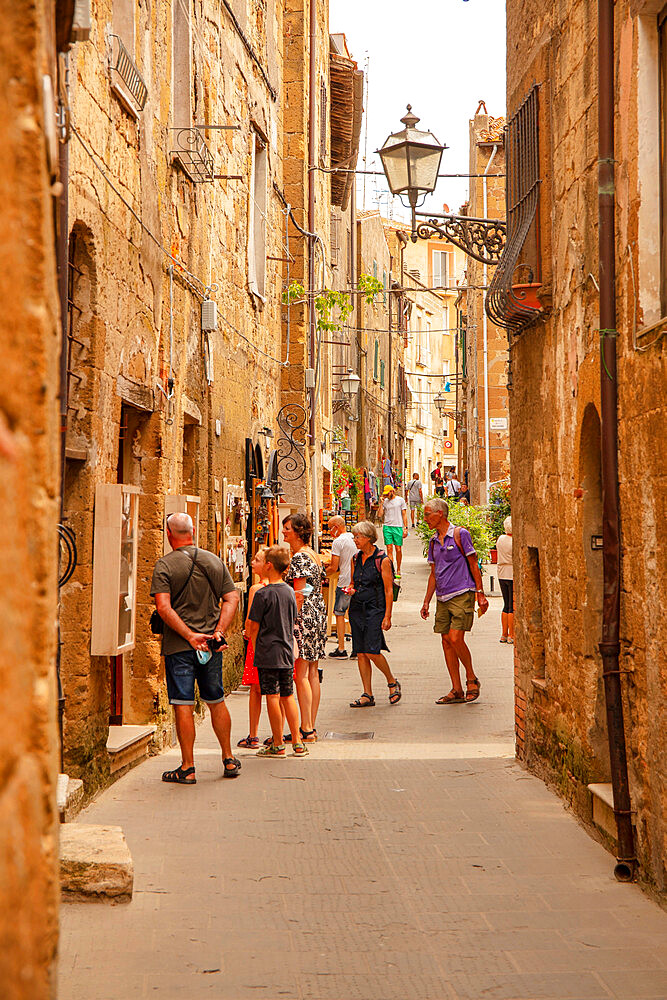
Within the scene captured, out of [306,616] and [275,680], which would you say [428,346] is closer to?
[306,616]

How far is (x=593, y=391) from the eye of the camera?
5762 mm

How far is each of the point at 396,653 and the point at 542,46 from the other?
27.7 ft

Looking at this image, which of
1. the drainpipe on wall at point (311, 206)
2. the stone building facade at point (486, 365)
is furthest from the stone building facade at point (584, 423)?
the stone building facade at point (486, 365)

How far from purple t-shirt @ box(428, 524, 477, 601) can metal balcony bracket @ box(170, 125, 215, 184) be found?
3689mm

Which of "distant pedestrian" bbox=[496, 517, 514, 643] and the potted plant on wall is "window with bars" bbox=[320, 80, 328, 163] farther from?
the potted plant on wall

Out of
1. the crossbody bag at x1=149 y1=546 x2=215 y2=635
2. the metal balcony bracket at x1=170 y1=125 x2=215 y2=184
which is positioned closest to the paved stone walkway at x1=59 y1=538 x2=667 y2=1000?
the crossbody bag at x1=149 y1=546 x2=215 y2=635

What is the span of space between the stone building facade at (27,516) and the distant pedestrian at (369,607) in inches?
335

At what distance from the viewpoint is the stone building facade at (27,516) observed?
153 centimetres

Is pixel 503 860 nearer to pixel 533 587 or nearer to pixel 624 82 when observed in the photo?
pixel 533 587

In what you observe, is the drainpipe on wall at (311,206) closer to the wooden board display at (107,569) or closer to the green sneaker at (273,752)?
the green sneaker at (273,752)

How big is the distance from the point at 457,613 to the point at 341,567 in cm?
318

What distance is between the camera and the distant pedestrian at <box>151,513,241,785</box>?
22.8ft

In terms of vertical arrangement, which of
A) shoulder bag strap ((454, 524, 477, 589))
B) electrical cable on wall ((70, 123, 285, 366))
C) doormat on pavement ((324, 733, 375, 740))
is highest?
electrical cable on wall ((70, 123, 285, 366))

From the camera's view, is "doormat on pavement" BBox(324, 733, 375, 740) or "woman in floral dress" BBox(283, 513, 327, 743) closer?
"woman in floral dress" BBox(283, 513, 327, 743)
